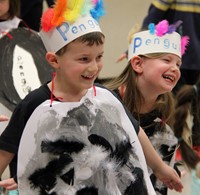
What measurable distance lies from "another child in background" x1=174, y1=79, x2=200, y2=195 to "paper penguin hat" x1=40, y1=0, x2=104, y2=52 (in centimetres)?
93

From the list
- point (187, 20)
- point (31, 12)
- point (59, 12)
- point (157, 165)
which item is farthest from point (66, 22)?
point (187, 20)

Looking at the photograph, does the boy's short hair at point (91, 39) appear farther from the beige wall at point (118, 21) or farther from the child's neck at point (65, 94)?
the beige wall at point (118, 21)

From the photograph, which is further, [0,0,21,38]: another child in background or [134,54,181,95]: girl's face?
[0,0,21,38]: another child in background

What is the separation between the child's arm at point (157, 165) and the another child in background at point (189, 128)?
21.3 inches

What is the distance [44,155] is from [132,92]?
1.87 ft

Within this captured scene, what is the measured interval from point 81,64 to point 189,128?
3.62 feet

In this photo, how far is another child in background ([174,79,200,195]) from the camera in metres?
2.35

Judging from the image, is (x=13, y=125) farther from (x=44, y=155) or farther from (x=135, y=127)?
(x=135, y=127)

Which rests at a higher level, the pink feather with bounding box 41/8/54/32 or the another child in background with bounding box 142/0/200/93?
the pink feather with bounding box 41/8/54/32

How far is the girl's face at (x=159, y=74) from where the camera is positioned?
199cm

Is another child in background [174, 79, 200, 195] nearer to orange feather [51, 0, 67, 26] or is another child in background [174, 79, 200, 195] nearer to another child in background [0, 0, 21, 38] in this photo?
another child in background [0, 0, 21, 38]

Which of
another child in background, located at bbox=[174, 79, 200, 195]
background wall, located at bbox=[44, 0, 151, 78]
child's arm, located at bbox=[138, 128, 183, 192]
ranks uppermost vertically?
child's arm, located at bbox=[138, 128, 183, 192]

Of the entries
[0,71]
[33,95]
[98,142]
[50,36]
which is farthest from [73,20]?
[0,71]

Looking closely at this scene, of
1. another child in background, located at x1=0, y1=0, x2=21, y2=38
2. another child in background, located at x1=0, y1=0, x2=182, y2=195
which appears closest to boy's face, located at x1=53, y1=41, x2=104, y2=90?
another child in background, located at x1=0, y1=0, x2=182, y2=195
